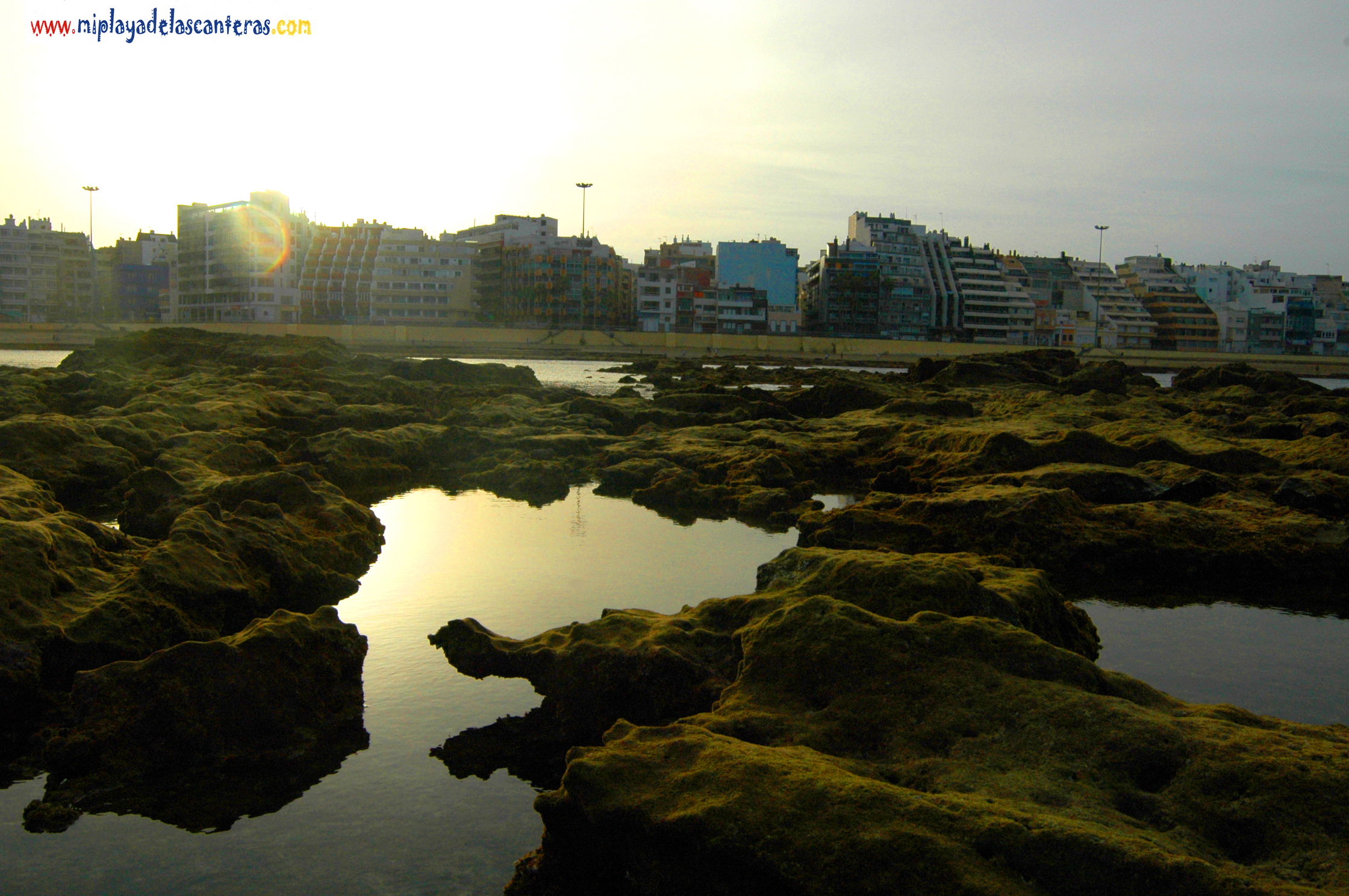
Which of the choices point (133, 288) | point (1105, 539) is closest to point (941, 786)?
point (1105, 539)

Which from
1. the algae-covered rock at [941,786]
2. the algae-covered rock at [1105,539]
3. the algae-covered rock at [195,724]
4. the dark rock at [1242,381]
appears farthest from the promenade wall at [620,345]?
the algae-covered rock at [941,786]

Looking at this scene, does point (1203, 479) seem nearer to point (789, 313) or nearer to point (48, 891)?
point (48, 891)

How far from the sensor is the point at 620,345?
8125 centimetres

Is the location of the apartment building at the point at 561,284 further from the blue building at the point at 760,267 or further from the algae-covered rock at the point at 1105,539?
the algae-covered rock at the point at 1105,539

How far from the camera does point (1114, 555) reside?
445 inches

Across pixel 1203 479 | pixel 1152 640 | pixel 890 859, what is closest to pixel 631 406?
pixel 1203 479

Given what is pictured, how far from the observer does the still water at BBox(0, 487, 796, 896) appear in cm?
514

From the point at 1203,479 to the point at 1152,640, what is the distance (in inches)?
210

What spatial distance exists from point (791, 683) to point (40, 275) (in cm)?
12618

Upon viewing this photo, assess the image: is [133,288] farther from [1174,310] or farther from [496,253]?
[1174,310]

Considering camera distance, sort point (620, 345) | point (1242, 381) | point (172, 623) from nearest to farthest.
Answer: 1. point (172, 623)
2. point (1242, 381)
3. point (620, 345)

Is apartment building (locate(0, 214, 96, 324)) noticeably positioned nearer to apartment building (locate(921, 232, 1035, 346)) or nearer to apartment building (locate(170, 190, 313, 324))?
apartment building (locate(170, 190, 313, 324))

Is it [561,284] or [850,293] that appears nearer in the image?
[561,284]

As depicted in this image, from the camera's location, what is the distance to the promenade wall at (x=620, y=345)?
233ft
